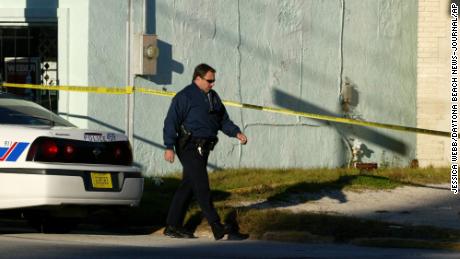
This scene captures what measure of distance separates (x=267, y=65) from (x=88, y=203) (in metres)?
6.96

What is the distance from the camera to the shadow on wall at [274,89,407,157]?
18531 millimetres

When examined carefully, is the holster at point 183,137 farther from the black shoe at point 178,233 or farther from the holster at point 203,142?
the black shoe at point 178,233

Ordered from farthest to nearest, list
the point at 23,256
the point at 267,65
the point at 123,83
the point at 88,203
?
the point at 267,65, the point at 123,83, the point at 88,203, the point at 23,256

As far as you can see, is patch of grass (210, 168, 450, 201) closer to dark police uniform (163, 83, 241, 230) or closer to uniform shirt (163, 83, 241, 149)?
dark police uniform (163, 83, 241, 230)

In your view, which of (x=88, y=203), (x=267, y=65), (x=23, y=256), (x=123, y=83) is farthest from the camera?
(x=267, y=65)

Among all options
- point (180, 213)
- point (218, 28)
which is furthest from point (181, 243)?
point (218, 28)

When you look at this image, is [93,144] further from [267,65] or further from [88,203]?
[267,65]

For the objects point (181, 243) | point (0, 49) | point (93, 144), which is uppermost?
point (0, 49)

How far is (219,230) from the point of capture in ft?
39.5

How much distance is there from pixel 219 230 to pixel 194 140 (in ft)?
3.01

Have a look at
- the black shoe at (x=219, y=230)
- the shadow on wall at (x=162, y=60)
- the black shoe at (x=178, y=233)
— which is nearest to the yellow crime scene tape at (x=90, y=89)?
the shadow on wall at (x=162, y=60)

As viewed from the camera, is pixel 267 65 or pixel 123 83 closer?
pixel 123 83

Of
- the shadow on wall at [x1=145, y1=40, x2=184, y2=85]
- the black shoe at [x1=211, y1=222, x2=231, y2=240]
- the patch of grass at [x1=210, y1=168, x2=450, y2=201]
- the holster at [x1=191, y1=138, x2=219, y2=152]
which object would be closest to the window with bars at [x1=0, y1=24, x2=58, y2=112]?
the shadow on wall at [x1=145, y1=40, x2=184, y2=85]

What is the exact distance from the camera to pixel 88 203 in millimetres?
11742
